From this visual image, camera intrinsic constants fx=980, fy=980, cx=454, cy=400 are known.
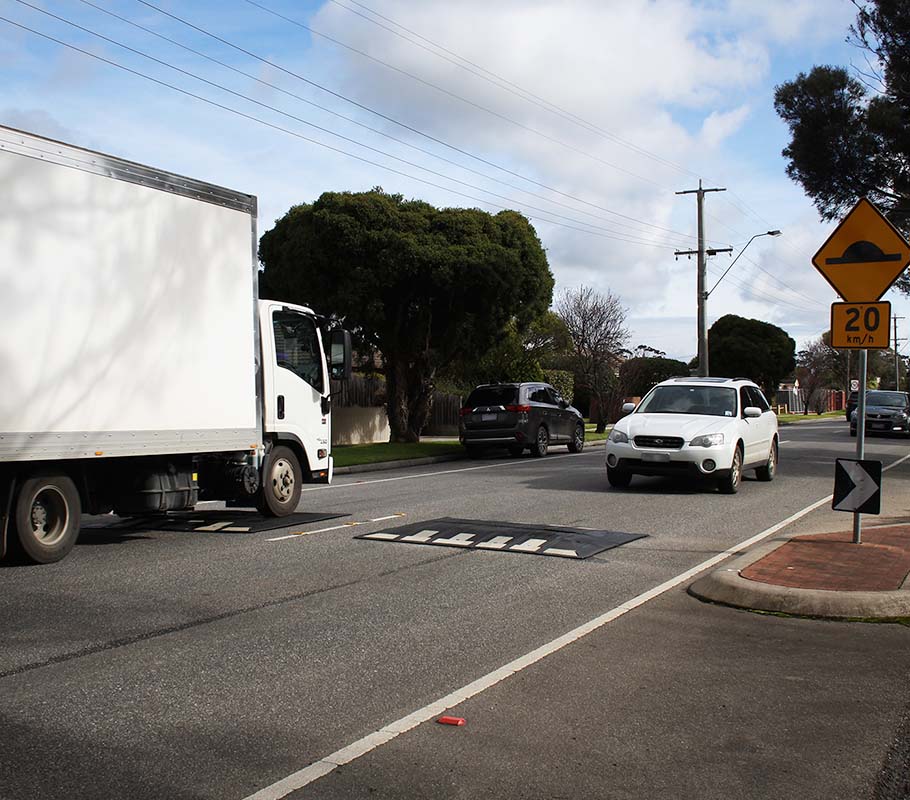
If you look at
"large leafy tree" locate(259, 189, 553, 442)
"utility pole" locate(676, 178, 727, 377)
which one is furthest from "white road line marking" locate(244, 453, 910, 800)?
"utility pole" locate(676, 178, 727, 377)

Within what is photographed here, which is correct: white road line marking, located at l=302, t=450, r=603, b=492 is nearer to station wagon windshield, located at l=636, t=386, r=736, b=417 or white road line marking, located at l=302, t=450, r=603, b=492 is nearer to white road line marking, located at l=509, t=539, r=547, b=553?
station wagon windshield, located at l=636, t=386, r=736, b=417

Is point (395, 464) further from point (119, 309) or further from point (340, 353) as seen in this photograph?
point (119, 309)

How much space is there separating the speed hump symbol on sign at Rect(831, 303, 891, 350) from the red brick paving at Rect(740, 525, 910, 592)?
181 centimetres

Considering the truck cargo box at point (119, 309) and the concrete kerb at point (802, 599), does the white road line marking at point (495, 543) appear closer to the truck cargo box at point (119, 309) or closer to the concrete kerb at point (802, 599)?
the concrete kerb at point (802, 599)

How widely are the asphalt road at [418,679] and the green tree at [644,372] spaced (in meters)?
34.1

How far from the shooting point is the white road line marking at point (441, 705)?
3911 millimetres

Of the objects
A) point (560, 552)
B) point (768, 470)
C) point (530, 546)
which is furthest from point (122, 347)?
point (768, 470)

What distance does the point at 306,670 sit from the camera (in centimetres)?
547

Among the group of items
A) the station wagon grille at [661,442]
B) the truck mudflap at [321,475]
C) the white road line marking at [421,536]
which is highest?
the station wagon grille at [661,442]

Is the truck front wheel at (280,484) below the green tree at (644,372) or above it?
below

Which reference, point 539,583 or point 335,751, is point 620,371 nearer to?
point 539,583

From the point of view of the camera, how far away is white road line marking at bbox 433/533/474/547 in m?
9.86

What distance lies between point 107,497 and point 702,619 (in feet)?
18.9

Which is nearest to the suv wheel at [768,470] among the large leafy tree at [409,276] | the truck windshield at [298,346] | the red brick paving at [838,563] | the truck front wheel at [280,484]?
the red brick paving at [838,563]
